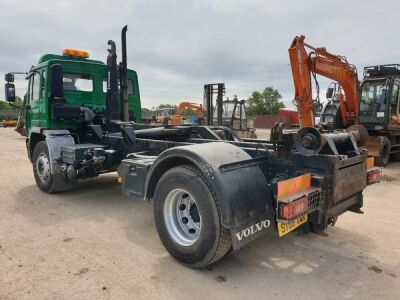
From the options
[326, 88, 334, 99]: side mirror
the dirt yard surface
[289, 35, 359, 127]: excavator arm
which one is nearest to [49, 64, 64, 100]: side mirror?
the dirt yard surface

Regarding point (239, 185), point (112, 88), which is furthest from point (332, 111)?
point (239, 185)

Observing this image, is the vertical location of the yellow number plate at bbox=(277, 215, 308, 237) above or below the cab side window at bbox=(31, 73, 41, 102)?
below

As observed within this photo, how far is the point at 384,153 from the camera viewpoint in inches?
420

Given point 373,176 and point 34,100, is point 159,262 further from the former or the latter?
point 34,100

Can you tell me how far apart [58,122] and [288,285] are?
5249mm

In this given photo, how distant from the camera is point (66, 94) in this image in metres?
6.82

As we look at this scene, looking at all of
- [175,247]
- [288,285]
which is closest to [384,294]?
[288,285]

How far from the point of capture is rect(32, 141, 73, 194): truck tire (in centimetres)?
637

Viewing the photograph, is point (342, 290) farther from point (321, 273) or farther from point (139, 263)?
point (139, 263)

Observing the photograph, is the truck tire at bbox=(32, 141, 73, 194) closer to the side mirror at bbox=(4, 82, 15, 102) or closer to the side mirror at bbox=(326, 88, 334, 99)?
the side mirror at bbox=(4, 82, 15, 102)

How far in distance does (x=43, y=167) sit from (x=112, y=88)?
1.96m

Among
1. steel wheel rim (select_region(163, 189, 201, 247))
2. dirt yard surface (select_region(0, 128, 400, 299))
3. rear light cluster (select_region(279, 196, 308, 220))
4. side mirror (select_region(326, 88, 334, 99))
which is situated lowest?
dirt yard surface (select_region(0, 128, 400, 299))

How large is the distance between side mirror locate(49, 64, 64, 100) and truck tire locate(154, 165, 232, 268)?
11.6 ft

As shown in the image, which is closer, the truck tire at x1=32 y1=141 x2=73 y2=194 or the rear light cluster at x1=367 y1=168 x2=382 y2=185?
the rear light cluster at x1=367 y1=168 x2=382 y2=185
